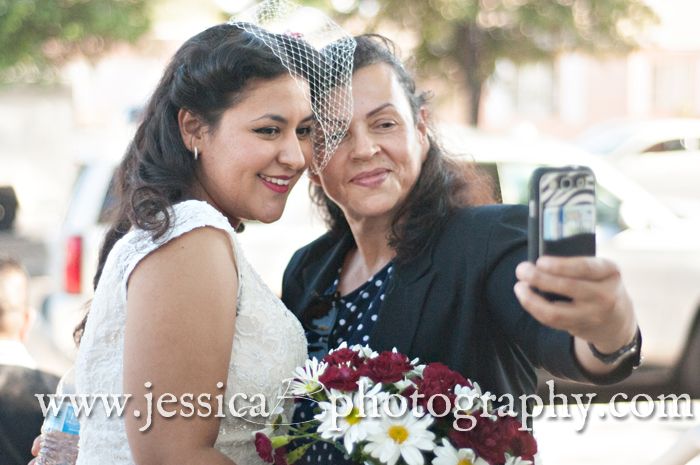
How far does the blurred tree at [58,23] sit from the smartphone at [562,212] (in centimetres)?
1403

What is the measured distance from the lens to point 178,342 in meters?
2.35

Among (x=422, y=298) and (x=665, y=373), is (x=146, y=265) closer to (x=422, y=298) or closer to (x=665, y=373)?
(x=422, y=298)

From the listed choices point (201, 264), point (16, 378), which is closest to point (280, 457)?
point (201, 264)

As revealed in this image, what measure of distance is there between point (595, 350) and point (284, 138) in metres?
1.01

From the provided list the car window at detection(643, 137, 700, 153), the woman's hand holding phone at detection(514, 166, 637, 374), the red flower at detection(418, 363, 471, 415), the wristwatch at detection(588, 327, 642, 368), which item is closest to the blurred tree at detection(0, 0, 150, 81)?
the car window at detection(643, 137, 700, 153)

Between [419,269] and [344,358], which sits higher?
[419,269]

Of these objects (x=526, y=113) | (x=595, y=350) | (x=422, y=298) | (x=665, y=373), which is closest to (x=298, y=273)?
(x=422, y=298)

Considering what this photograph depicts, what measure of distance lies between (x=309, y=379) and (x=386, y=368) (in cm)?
18

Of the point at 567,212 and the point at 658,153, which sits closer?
the point at 567,212

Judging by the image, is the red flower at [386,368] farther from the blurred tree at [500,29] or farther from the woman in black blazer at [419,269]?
the blurred tree at [500,29]

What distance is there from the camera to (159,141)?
280cm

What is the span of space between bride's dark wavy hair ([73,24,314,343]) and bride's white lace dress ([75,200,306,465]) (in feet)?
0.46

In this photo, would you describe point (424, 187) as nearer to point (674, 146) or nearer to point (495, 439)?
point (495, 439)

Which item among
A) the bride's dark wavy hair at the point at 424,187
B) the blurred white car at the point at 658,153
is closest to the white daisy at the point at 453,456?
the bride's dark wavy hair at the point at 424,187
